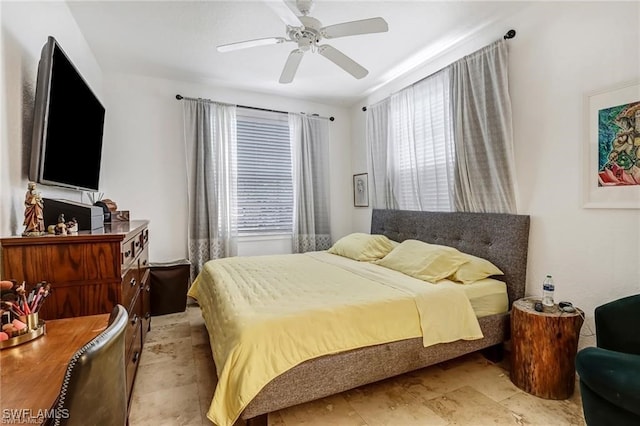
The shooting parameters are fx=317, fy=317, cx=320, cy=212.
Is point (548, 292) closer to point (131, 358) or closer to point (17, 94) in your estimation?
point (131, 358)

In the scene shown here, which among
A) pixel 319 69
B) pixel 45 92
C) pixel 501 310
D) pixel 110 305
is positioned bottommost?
pixel 501 310

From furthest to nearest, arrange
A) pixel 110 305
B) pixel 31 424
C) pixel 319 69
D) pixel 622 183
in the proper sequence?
pixel 319 69, pixel 622 183, pixel 110 305, pixel 31 424

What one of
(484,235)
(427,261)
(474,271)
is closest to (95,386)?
(427,261)

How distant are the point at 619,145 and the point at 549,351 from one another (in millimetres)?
1351

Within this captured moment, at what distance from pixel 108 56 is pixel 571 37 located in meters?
4.01

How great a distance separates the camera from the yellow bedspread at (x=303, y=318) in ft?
5.04

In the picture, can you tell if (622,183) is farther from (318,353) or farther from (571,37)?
(318,353)

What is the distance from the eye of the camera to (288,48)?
10.0ft

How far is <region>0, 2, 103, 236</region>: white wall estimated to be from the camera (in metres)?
1.60

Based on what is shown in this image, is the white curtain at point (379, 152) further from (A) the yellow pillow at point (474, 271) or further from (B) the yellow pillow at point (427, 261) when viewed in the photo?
(A) the yellow pillow at point (474, 271)

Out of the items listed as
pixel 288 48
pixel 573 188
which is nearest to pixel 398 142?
pixel 288 48

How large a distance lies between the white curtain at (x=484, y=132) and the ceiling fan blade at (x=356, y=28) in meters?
1.14

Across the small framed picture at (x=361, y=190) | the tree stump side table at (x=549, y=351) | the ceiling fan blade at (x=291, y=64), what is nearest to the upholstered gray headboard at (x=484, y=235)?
the tree stump side table at (x=549, y=351)

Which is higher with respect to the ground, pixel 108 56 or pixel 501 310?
pixel 108 56
